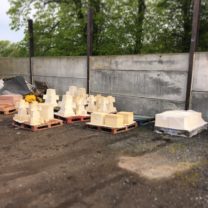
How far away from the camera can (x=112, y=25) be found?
45.5 ft

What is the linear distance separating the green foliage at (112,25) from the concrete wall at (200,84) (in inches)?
162

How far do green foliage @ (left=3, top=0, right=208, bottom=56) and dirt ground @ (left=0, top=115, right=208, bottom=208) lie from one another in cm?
661

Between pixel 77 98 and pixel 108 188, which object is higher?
pixel 77 98

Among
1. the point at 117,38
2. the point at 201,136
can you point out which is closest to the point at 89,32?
the point at 117,38

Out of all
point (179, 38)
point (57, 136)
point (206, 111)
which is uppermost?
point (179, 38)

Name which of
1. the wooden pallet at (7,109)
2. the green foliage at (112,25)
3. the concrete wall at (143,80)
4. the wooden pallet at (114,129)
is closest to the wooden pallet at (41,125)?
the wooden pallet at (114,129)

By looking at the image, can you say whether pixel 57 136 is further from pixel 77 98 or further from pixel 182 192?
pixel 182 192

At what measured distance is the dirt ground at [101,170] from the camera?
11.8ft

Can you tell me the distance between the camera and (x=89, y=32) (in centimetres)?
1002

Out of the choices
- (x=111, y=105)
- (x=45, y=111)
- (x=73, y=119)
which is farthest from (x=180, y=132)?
(x=45, y=111)

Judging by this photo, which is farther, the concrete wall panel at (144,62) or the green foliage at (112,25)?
the green foliage at (112,25)

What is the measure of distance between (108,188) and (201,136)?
375cm

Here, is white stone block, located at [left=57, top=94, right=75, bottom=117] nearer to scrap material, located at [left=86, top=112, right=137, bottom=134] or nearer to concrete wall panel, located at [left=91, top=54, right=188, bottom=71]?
scrap material, located at [left=86, top=112, right=137, bottom=134]

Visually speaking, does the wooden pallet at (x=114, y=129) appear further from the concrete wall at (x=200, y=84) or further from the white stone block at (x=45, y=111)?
the concrete wall at (x=200, y=84)
